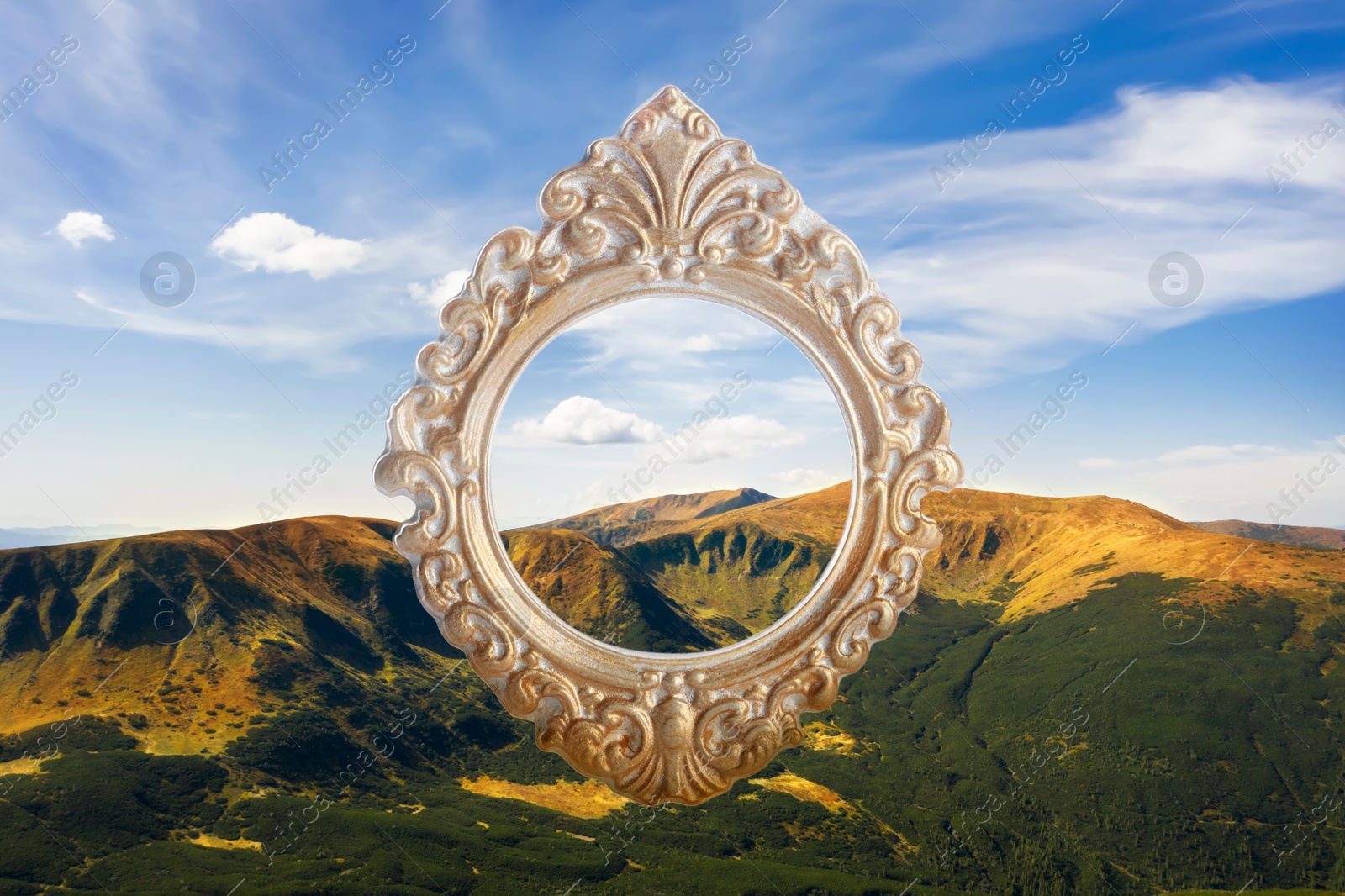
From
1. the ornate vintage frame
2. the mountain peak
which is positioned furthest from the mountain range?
the ornate vintage frame

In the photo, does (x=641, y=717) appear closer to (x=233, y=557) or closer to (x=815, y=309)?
(x=815, y=309)

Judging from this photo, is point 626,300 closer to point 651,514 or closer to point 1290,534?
point 651,514

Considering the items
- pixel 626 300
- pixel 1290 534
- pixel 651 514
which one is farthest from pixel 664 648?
pixel 1290 534

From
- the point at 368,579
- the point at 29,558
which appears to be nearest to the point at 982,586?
the point at 368,579

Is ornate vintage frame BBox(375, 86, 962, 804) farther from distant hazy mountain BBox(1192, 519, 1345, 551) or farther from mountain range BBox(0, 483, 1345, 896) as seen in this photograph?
distant hazy mountain BBox(1192, 519, 1345, 551)

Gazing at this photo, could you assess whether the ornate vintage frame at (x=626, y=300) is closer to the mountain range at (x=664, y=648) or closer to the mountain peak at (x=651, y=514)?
the mountain range at (x=664, y=648)

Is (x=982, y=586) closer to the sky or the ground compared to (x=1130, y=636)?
closer to the sky

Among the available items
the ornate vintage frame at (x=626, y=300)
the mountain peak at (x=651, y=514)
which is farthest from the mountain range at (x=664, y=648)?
the ornate vintage frame at (x=626, y=300)
